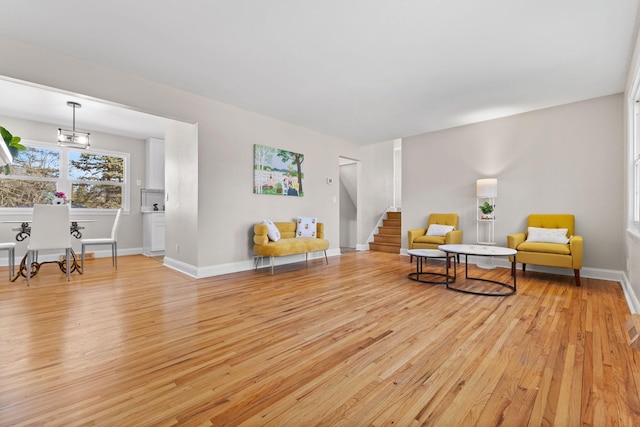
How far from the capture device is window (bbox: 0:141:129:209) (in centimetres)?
512

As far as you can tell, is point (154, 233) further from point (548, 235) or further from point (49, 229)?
point (548, 235)

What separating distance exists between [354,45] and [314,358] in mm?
2742

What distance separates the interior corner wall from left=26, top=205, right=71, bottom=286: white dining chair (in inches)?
234

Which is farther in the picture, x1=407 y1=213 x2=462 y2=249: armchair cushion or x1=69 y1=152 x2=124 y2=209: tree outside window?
x1=69 y1=152 x2=124 y2=209: tree outside window

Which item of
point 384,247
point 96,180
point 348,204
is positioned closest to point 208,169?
point 96,180

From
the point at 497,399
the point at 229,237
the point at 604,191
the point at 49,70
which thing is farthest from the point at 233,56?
the point at 604,191

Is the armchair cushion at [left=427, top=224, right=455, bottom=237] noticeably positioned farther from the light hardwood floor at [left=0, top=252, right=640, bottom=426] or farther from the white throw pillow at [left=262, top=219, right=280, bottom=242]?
the white throw pillow at [left=262, top=219, right=280, bottom=242]

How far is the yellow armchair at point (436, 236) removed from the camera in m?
4.98

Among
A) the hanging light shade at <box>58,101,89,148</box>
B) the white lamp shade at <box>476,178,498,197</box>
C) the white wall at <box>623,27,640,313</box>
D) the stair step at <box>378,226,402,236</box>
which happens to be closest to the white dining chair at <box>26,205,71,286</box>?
the hanging light shade at <box>58,101,89,148</box>

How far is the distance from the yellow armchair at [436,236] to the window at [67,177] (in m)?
6.06

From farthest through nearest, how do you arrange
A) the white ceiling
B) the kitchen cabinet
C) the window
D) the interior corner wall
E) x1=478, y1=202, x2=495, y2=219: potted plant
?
the kitchen cabinet
the window
x1=478, y1=202, x2=495, y2=219: potted plant
the interior corner wall
the white ceiling

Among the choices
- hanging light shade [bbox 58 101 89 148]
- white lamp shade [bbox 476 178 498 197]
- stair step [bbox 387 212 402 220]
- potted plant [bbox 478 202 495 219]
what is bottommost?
stair step [bbox 387 212 402 220]

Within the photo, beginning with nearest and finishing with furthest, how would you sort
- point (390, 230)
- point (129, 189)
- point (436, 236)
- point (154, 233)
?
point (436, 236) < point (154, 233) < point (129, 189) < point (390, 230)

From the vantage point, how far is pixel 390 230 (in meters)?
7.18
